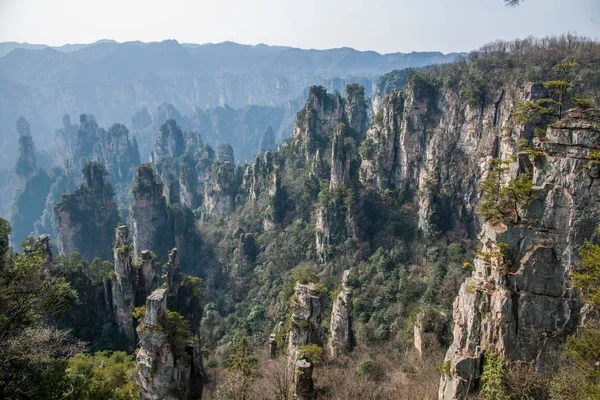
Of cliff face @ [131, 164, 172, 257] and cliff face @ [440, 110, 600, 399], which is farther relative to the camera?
cliff face @ [131, 164, 172, 257]

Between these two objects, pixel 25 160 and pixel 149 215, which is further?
pixel 25 160

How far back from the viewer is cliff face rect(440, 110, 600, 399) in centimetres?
1240

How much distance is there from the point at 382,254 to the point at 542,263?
27548 mm

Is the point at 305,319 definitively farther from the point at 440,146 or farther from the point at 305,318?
the point at 440,146

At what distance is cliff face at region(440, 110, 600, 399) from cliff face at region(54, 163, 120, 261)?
2309 inches

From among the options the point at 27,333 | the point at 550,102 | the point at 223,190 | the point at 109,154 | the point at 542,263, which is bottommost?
the point at 223,190

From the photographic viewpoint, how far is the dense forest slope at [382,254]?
498 inches

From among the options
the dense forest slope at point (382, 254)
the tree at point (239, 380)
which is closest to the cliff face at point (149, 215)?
the dense forest slope at point (382, 254)

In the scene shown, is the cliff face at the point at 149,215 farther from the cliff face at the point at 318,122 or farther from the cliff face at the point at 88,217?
the cliff face at the point at 318,122

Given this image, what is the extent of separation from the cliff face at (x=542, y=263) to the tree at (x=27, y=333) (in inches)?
481

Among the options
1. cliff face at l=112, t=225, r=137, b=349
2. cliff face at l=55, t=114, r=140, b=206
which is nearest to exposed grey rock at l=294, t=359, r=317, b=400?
cliff face at l=112, t=225, r=137, b=349

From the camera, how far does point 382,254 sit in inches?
1572

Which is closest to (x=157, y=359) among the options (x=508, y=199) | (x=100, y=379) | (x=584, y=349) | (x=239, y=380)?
(x=100, y=379)

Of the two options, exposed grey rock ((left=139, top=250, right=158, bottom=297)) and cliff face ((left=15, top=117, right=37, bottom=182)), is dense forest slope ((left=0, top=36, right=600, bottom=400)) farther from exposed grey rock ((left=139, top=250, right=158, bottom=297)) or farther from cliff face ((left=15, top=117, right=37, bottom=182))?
cliff face ((left=15, top=117, right=37, bottom=182))
